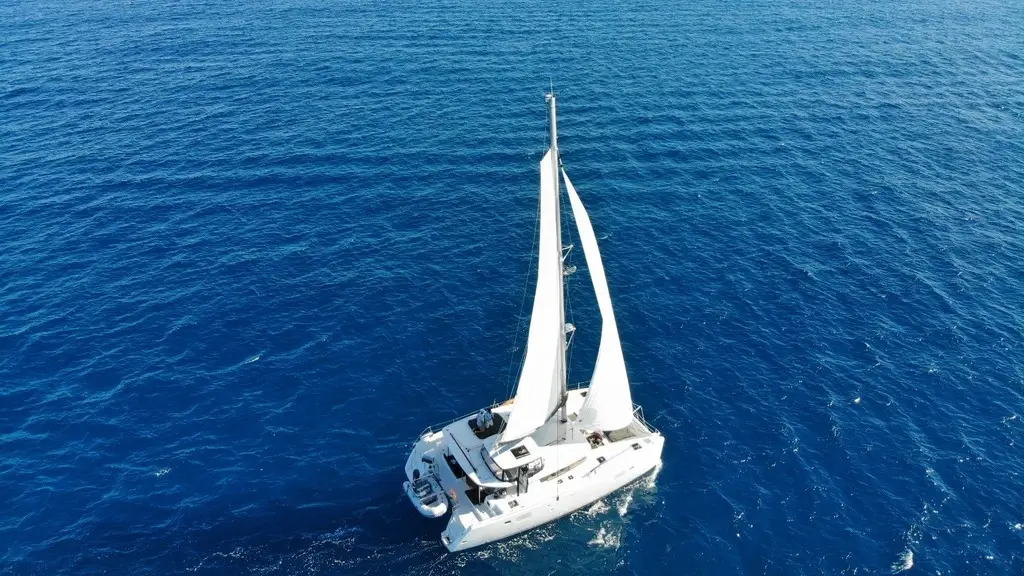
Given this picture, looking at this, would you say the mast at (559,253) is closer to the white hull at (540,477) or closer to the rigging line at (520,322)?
the white hull at (540,477)

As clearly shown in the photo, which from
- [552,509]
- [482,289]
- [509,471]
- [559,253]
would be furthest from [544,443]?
[482,289]

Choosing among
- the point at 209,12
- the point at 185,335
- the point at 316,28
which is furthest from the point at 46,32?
the point at 185,335

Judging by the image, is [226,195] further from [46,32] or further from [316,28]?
[46,32]

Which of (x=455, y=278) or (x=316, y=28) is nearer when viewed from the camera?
(x=455, y=278)

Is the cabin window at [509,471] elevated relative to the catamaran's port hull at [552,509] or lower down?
elevated

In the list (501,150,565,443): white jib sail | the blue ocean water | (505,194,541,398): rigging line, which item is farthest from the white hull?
(505,194,541,398): rigging line

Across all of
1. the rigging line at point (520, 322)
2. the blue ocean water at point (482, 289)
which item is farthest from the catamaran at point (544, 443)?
the rigging line at point (520, 322)

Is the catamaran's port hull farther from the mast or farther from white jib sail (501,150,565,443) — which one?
the mast
